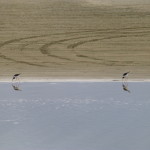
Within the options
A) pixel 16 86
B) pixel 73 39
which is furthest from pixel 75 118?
pixel 73 39

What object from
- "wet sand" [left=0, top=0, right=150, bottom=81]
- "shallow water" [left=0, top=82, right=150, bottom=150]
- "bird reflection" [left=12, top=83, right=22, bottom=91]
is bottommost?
"shallow water" [left=0, top=82, right=150, bottom=150]

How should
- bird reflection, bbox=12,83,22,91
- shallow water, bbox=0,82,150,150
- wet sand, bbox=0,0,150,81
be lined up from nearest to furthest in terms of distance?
shallow water, bbox=0,82,150,150
bird reflection, bbox=12,83,22,91
wet sand, bbox=0,0,150,81

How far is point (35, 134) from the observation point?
29.8 feet

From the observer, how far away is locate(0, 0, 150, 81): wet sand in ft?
56.4

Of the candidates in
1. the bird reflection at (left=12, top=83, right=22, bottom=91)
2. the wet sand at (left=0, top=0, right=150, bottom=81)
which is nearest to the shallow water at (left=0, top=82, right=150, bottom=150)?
the bird reflection at (left=12, top=83, right=22, bottom=91)

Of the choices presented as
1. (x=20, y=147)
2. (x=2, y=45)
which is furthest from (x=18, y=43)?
(x=20, y=147)

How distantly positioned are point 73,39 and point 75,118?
420 inches

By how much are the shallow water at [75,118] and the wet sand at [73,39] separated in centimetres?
289

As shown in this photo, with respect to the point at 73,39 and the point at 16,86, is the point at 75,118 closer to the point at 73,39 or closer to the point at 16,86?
the point at 16,86

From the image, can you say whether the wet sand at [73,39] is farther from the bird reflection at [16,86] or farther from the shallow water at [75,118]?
the shallow water at [75,118]

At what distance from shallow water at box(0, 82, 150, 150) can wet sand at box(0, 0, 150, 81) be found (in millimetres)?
2887

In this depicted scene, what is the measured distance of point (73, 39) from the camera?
2044 centimetres

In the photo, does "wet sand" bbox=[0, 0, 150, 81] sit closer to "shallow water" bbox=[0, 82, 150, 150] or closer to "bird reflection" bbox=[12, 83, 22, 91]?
"bird reflection" bbox=[12, 83, 22, 91]

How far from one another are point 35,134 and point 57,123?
0.82m
